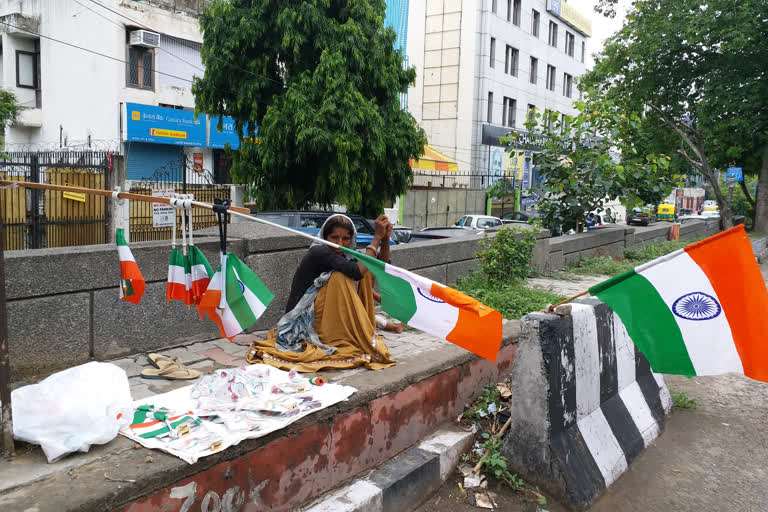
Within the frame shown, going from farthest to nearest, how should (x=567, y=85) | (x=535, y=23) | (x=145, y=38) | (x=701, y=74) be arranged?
(x=567, y=85), (x=535, y=23), (x=701, y=74), (x=145, y=38)

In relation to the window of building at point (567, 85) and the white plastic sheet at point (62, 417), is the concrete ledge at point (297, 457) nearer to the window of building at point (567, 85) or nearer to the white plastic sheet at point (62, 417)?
the white plastic sheet at point (62, 417)

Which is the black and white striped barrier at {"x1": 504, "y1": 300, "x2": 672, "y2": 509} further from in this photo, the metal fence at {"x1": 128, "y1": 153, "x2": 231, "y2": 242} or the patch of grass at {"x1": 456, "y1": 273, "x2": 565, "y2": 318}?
the metal fence at {"x1": 128, "y1": 153, "x2": 231, "y2": 242}

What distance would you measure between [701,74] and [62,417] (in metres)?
27.2

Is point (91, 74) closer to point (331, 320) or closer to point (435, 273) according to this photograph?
point (435, 273)

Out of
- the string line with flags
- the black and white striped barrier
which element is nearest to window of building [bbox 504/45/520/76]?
the black and white striped barrier

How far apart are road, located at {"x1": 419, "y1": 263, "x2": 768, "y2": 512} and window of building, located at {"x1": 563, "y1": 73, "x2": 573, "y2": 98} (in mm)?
39044

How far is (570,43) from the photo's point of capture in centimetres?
4209

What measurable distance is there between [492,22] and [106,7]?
19.3 metres

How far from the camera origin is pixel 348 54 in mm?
14352

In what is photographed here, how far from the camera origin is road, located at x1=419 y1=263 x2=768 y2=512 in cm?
406

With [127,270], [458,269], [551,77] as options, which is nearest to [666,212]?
[551,77]

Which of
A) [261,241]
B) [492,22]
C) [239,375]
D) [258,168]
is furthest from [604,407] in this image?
[492,22]

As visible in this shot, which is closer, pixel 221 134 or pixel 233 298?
pixel 233 298

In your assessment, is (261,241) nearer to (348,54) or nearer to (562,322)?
(562,322)
